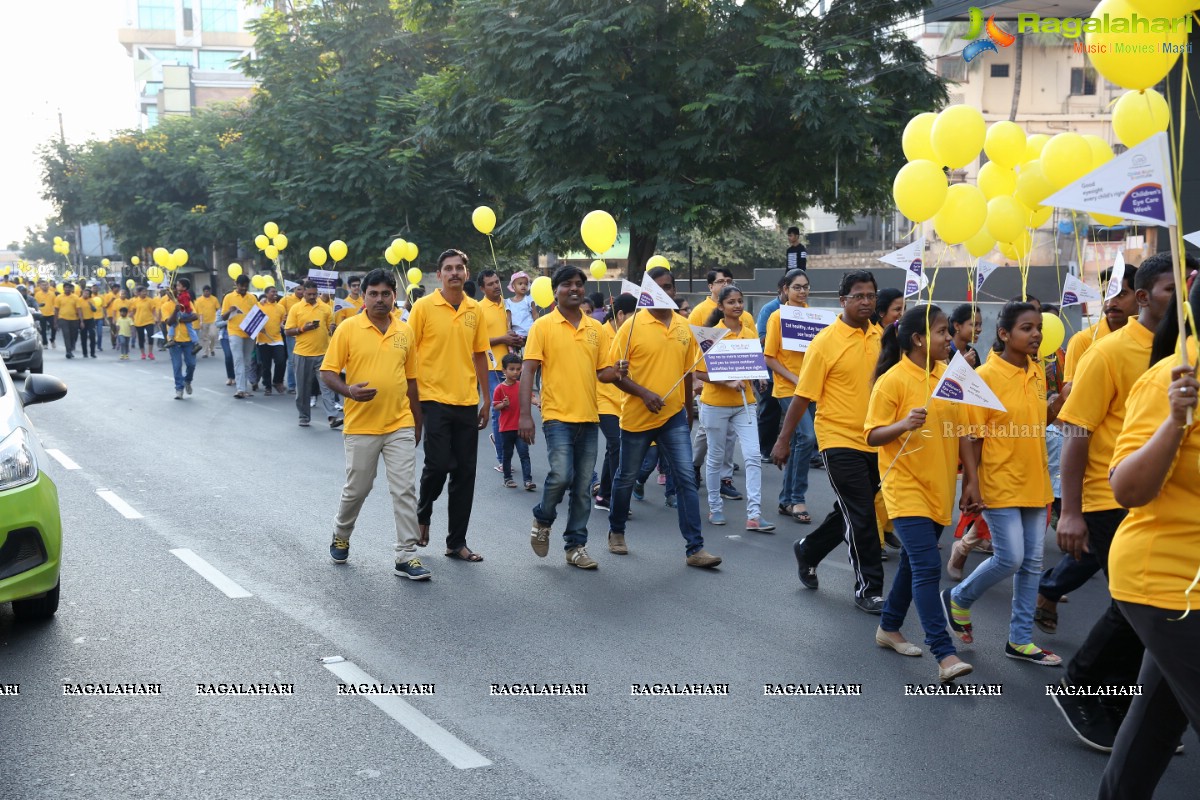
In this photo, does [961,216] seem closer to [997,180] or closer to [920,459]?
[997,180]

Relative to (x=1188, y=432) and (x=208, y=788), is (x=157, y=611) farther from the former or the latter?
(x=1188, y=432)

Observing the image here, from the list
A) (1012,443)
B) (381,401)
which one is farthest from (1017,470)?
(381,401)

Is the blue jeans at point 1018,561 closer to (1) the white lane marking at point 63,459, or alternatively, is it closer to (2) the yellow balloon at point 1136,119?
(2) the yellow balloon at point 1136,119

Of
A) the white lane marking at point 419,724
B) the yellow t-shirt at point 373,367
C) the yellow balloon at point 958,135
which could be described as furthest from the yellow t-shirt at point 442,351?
the yellow balloon at point 958,135

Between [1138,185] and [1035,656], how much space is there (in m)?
3.34

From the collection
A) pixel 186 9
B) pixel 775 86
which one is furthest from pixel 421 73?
pixel 186 9

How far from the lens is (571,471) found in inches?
316

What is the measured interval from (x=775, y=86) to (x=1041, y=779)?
53.0 ft

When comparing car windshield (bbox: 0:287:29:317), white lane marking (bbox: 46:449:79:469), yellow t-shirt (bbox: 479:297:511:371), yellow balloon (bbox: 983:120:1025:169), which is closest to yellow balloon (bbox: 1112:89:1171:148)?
yellow balloon (bbox: 983:120:1025:169)

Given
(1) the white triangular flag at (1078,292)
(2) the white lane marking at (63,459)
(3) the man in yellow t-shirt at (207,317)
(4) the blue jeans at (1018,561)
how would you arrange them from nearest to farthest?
(4) the blue jeans at (1018,561) → (1) the white triangular flag at (1078,292) → (2) the white lane marking at (63,459) → (3) the man in yellow t-shirt at (207,317)

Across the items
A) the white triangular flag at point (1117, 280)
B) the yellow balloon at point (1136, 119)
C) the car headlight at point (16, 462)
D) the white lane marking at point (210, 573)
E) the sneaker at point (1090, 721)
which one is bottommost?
the white lane marking at point (210, 573)

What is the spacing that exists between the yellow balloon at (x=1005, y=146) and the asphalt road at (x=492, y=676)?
2911 millimetres

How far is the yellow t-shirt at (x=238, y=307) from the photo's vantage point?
19.2 meters

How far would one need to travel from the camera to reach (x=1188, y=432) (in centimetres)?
329
